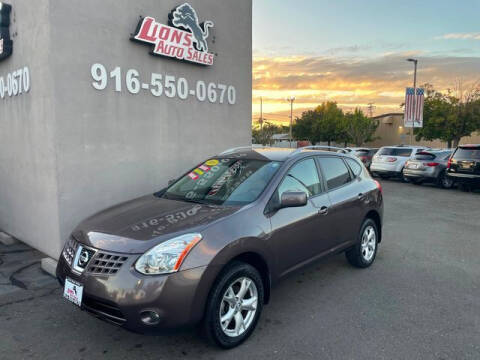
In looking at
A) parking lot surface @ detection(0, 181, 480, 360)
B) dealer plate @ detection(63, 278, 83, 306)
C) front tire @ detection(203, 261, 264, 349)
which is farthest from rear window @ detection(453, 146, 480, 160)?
dealer plate @ detection(63, 278, 83, 306)

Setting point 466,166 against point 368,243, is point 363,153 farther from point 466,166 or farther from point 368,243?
point 368,243

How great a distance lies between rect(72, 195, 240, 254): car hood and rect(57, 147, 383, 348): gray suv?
10 mm

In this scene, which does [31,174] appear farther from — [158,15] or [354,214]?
[354,214]

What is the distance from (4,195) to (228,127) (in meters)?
4.10

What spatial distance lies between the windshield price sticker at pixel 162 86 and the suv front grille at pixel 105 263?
306 centimetres

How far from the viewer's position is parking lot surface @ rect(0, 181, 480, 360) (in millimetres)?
3121

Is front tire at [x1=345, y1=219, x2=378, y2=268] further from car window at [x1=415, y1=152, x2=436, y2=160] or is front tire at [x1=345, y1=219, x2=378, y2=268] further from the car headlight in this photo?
car window at [x1=415, y1=152, x2=436, y2=160]

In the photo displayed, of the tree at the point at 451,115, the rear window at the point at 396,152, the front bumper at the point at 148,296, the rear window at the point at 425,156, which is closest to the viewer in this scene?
the front bumper at the point at 148,296

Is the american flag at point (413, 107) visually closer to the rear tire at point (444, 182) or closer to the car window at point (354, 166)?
the rear tire at point (444, 182)

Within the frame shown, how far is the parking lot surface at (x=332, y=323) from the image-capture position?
3.12 m

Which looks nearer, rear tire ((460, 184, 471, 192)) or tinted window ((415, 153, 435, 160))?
rear tire ((460, 184, 471, 192))

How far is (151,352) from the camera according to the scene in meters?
3.11

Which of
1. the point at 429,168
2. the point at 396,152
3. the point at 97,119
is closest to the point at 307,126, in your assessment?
the point at 396,152

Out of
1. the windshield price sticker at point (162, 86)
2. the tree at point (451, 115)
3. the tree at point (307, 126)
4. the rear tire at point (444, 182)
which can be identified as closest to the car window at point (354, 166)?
the windshield price sticker at point (162, 86)
